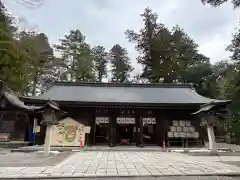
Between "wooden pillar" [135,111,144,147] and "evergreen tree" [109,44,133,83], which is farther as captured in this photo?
"evergreen tree" [109,44,133,83]

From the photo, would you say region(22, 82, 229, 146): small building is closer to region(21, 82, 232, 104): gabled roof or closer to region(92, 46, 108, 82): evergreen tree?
region(21, 82, 232, 104): gabled roof

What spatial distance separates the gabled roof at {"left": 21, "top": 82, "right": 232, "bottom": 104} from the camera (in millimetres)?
18508

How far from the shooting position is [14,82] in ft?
71.3

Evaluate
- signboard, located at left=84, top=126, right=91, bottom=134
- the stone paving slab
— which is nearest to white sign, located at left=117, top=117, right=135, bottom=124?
Answer: signboard, located at left=84, top=126, right=91, bottom=134

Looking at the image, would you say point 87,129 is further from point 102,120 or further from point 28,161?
point 28,161

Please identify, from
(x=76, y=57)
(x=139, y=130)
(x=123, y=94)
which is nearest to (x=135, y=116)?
(x=139, y=130)

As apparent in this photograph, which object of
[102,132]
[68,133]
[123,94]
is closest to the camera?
[68,133]

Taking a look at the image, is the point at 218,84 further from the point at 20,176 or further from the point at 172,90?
the point at 20,176

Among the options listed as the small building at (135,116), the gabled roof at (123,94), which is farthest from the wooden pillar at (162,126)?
the gabled roof at (123,94)

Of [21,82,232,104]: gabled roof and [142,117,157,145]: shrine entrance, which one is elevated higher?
[21,82,232,104]: gabled roof

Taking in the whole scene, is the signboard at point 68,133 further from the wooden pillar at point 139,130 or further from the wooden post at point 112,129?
the wooden pillar at point 139,130

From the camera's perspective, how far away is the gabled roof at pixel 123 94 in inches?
729

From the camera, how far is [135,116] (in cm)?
1895

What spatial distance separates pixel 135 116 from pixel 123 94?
2.57m
